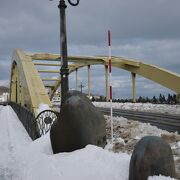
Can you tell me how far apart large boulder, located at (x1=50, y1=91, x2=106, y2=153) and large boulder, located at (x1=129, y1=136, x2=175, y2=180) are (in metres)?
2.29

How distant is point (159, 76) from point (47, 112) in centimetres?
3343

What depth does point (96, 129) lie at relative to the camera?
722 centimetres

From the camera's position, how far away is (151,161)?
4559mm

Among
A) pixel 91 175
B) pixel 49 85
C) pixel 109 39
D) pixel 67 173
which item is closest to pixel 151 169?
pixel 91 175

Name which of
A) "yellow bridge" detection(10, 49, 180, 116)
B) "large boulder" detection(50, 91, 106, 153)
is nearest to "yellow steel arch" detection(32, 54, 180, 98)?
"yellow bridge" detection(10, 49, 180, 116)

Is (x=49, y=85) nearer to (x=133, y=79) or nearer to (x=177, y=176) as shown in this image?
(x=133, y=79)

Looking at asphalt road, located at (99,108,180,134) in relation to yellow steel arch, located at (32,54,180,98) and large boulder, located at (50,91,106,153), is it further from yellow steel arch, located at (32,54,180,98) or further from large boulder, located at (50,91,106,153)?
yellow steel arch, located at (32,54,180,98)

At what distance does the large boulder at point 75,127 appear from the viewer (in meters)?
6.94

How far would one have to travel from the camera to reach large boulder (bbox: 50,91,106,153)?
22.8 ft

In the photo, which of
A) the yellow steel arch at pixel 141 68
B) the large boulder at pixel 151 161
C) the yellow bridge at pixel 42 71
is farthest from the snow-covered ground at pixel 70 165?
the yellow steel arch at pixel 141 68

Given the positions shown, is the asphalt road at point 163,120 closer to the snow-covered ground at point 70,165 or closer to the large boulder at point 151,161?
the snow-covered ground at point 70,165

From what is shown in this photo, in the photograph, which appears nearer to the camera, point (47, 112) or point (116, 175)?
point (116, 175)

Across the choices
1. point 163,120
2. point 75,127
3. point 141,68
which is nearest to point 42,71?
point 141,68

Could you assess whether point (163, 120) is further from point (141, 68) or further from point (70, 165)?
point (141, 68)
